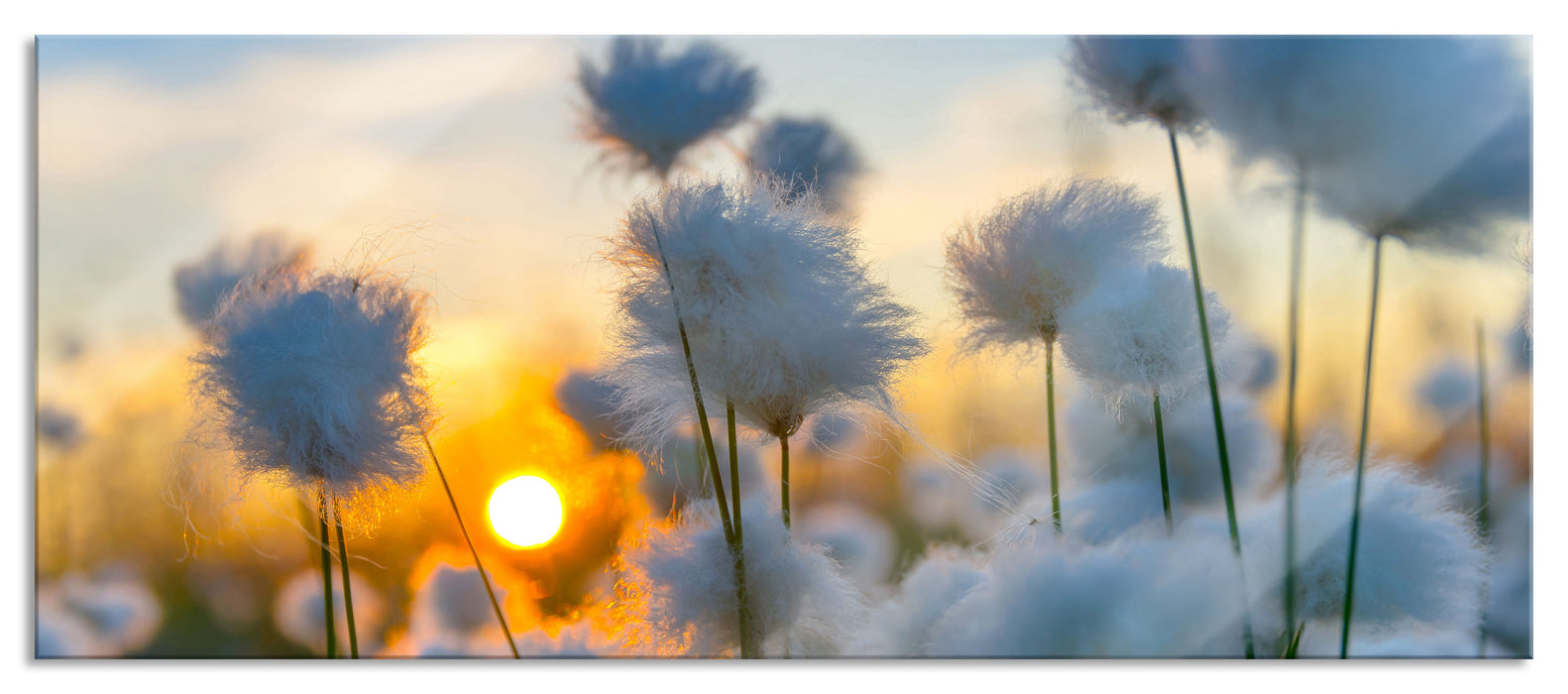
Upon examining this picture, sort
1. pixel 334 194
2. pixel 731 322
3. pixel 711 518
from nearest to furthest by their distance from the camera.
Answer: pixel 731 322
pixel 711 518
pixel 334 194

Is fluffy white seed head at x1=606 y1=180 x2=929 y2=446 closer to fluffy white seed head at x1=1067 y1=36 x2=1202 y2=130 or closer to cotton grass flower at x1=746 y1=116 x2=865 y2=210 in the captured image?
cotton grass flower at x1=746 y1=116 x2=865 y2=210

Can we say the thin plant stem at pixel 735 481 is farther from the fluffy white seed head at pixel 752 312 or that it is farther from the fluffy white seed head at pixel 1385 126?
the fluffy white seed head at pixel 1385 126

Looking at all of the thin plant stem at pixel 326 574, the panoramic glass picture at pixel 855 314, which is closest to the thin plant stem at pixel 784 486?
the panoramic glass picture at pixel 855 314

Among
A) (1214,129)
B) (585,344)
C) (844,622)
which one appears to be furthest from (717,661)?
(1214,129)

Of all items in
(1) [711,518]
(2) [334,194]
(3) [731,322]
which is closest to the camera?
(3) [731,322]

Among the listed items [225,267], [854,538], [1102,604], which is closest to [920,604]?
[854,538]

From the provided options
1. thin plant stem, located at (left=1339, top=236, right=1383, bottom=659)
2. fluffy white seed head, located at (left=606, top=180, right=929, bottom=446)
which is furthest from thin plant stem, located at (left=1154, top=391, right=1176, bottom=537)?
fluffy white seed head, located at (left=606, top=180, right=929, bottom=446)

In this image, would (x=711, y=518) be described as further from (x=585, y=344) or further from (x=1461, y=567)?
(x=1461, y=567)
